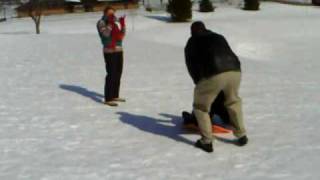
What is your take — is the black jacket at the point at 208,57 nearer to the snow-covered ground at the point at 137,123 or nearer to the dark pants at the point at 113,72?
the snow-covered ground at the point at 137,123

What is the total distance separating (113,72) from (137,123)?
54.4 inches

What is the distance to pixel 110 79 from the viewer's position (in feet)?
35.0

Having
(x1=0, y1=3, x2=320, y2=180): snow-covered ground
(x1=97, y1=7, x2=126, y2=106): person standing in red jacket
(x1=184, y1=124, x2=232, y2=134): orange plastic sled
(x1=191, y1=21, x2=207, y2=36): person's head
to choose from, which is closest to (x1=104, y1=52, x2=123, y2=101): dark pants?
(x1=97, y1=7, x2=126, y2=106): person standing in red jacket

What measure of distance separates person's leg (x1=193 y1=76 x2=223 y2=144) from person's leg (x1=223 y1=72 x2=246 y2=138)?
14cm

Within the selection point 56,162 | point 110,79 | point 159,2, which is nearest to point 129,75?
point 110,79

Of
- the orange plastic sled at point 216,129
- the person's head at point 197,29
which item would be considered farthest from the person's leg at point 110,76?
the person's head at point 197,29

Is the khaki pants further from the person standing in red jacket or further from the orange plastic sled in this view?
the person standing in red jacket

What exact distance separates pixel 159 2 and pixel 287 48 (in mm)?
35719

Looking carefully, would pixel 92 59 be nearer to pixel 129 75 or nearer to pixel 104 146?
pixel 129 75

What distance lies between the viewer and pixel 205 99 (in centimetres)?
751

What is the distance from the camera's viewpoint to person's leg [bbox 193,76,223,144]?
292 inches

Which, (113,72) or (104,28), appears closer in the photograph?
(104,28)

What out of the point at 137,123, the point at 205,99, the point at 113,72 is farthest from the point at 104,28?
the point at 205,99

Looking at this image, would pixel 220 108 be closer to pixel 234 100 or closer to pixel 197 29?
pixel 234 100
